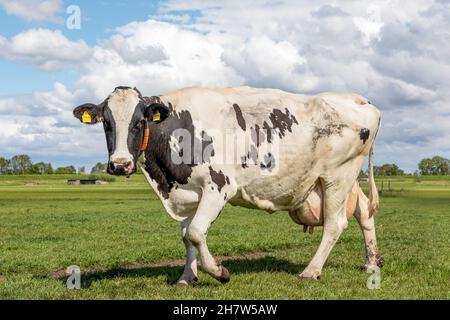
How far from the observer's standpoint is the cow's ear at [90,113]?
28.7ft

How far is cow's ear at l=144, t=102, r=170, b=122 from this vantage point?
8.67m

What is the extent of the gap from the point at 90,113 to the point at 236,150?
2.27 meters

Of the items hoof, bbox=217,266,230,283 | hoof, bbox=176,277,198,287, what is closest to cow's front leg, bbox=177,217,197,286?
hoof, bbox=176,277,198,287

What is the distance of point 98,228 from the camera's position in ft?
72.1

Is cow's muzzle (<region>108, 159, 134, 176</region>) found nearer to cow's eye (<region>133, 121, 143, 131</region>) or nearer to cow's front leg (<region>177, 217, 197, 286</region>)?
cow's eye (<region>133, 121, 143, 131</region>)

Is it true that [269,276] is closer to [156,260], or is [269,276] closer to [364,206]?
[364,206]

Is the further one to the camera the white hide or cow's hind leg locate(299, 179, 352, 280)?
cow's hind leg locate(299, 179, 352, 280)

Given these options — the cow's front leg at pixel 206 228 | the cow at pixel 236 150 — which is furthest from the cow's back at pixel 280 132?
the cow's front leg at pixel 206 228

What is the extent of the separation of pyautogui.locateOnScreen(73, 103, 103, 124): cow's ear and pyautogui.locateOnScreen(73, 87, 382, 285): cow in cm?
1

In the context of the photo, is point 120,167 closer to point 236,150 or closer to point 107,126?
point 107,126

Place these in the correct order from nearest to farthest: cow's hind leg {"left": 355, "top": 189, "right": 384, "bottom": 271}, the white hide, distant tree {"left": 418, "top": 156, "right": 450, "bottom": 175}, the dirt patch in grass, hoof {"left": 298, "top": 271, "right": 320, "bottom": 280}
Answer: the white hide < hoof {"left": 298, "top": 271, "right": 320, "bottom": 280} < cow's hind leg {"left": 355, "top": 189, "right": 384, "bottom": 271} < the dirt patch in grass < distant tree {"left": 418, "top": 156, "right": 450, "bottom": 175}

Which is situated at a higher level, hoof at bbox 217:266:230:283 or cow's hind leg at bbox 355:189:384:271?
cow's hind leg at bbox 355:189:384:271

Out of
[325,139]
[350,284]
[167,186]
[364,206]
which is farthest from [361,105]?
[167,186]

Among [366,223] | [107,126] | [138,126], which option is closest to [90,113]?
[107,126]
